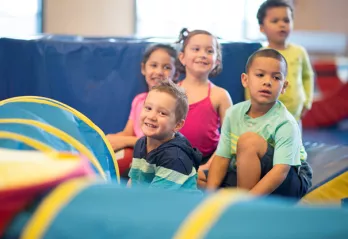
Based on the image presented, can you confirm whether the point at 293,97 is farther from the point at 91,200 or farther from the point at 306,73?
the point at 91,200

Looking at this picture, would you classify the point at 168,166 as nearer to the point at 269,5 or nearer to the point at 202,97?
the point at 202,97

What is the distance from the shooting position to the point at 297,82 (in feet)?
9.49

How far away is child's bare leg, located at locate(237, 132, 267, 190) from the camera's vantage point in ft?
7.04

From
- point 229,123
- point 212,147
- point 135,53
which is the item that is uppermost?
point 135,53

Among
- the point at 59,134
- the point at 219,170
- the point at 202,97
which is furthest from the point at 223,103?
the point at 59,134

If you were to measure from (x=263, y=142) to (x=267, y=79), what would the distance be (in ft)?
0.73

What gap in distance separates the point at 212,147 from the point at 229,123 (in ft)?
1.03

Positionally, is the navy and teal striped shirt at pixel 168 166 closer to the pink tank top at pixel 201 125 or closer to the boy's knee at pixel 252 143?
the boy's knee at pixel 252 143

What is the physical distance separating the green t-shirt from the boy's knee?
5cm

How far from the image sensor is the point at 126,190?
1.17 metres

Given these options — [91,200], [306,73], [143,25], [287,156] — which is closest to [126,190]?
[91,200]

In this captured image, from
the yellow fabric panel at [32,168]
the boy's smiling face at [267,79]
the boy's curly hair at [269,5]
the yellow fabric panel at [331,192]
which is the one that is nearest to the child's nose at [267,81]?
the boy's smiling face at [267,79]

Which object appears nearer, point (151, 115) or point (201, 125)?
point (151, 115)

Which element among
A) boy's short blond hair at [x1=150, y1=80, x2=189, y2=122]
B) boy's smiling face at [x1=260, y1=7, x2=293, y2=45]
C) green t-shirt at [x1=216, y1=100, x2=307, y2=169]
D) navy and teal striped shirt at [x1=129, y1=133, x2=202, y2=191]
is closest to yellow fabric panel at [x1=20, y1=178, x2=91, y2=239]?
navy and teal striped shirt at [x1=129, y1=133, x2=202, y2=191]
